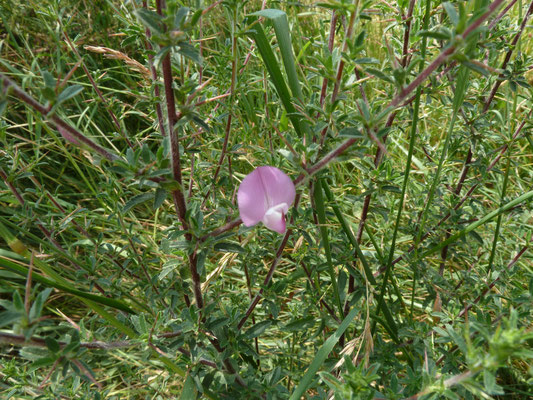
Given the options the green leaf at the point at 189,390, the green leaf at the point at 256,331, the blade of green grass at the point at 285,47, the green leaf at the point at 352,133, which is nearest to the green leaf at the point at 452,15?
the green leaf at the point at 352,133

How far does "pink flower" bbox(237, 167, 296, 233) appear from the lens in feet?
3.41

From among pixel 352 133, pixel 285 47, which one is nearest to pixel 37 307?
pixel 352 133

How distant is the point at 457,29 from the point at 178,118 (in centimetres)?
58

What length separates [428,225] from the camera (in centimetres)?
183

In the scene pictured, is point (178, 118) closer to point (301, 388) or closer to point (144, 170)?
point (144, 170)

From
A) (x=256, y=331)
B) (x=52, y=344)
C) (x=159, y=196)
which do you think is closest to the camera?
(x=52, y=344)

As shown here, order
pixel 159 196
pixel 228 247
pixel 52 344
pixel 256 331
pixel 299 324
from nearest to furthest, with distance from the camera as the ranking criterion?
pixel 52 344 → pixel 159 196 → pixel 228 247 → pixel 256 331 → pixel 299 324

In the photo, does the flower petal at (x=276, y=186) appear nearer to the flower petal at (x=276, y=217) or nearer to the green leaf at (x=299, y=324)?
the flower petal at (x=276, y=217)

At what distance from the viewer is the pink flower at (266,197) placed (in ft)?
3.41

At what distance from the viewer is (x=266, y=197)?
3.59 ft

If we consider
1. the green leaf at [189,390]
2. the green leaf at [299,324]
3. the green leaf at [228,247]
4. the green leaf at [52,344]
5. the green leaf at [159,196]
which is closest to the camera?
the green leaf at [52,344]

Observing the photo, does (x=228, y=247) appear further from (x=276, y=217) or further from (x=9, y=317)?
(x=9, y=317)

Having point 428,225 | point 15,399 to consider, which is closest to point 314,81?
point 428,225

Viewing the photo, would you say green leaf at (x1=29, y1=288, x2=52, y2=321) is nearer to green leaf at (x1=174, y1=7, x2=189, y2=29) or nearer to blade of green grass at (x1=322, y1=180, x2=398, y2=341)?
green leaf at (x1=174, y1=7, x2=189, y2=29)
